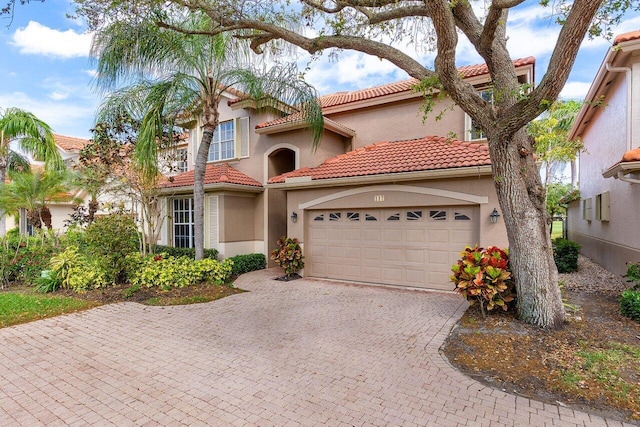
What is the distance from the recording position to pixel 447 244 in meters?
9.37

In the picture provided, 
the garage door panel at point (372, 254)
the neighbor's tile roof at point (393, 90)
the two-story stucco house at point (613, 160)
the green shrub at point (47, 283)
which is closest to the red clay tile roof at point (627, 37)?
the two-story stucco house at point (613, 160)

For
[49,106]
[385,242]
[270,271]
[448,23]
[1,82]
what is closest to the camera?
[448,23]

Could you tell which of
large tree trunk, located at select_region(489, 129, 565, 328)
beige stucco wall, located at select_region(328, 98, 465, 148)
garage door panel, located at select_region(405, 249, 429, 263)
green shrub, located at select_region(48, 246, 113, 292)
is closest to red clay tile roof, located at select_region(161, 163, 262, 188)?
green shrub, located at select_region(48, 246, 113, 292)

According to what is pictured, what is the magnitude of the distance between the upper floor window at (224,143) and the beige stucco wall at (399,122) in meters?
4.59

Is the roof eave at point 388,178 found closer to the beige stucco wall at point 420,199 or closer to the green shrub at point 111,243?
the beige stucco wall at point 420,199

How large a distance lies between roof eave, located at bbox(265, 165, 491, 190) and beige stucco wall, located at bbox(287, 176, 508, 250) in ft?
0.72

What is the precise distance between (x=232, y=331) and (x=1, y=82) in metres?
12.3

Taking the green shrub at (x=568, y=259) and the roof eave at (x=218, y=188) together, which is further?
the roof eave at (x=218, y=188)

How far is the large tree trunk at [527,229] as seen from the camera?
6168mm

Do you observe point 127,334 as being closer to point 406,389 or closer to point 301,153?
point 406,389

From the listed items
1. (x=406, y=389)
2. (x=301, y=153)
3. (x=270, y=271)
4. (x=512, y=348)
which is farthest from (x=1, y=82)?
(x=512, y=348)

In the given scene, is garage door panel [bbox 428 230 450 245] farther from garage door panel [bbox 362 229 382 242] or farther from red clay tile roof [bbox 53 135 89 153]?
red clay tile roof [bbox 53 135 89 153]

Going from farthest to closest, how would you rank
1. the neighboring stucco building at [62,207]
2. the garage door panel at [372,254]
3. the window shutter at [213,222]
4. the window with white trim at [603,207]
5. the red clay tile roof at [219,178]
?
the neighboring stucco building at [62,207], the window shutter at [213,222], the red clay tile roof at [219,178], the window with white trim at [603,207], the garage door panel at [372,254]

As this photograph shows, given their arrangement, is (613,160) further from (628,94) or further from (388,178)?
(388,178)
